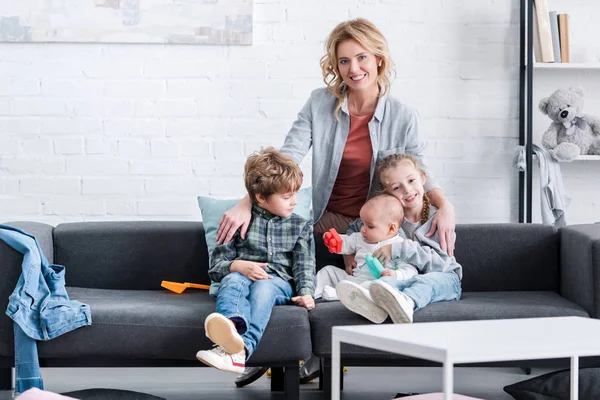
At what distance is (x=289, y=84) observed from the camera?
3.78m

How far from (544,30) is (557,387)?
1.64 m

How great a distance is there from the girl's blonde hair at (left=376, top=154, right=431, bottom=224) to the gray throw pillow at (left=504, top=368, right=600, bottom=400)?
25.0 inches

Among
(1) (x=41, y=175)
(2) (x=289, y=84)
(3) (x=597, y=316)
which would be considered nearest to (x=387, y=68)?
(2) (x=289, y=84)

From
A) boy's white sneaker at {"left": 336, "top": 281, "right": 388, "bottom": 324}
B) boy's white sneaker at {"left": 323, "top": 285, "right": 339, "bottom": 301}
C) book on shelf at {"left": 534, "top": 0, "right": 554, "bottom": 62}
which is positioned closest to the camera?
boy's white sneaker at {"left": 336, "top": 281, "right": 388, "bottom": 324}

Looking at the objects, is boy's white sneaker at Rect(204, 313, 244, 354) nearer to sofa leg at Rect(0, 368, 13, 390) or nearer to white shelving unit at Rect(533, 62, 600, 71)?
sofa leg at Rect(0, 368, 13, 390)

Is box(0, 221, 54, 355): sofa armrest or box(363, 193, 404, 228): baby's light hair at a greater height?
box(363, 193, 404, 228): baby's light hair

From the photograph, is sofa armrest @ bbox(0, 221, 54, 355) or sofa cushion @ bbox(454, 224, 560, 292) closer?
sofa armrest @ bbox(0, 221, 54, 355)

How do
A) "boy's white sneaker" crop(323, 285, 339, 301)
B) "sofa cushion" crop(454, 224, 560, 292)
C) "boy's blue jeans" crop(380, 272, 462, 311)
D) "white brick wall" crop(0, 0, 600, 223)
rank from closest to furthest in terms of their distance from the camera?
"boy's blue jeans" crop(380, 272, 462, 311) < "boy's white sneaker" crop(323, 285, 339, 301) < "sofa cushion" crop(454, 224, 560, 292) < "white brick wall" crop(0, 0, 600, 223)

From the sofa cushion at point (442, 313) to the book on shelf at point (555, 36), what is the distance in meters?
1.35

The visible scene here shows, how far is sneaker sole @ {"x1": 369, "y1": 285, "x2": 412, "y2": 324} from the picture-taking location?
2426 millimetres

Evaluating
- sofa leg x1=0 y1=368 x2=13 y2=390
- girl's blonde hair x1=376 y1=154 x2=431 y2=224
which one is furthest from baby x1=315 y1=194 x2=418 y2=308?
sofa leg x1=0 y1=368 x2=13 y2=390

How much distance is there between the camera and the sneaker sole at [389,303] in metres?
2.43

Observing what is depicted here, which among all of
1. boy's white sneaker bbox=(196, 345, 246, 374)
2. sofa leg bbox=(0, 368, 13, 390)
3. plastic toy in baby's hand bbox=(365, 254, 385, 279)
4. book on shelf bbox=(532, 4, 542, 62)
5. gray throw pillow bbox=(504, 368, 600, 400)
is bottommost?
sofa leg bbox=(0, 368, 13, 390)

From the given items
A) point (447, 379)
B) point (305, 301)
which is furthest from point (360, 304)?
point (447, 379)
